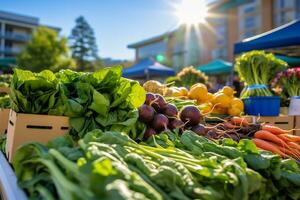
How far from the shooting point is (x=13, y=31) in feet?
172

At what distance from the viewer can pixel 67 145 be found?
1.45 m

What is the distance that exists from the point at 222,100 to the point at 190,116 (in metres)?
0.81

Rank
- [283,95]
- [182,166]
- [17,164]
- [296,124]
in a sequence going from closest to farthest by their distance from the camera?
[182,166], [17,164], [296,124], [283,95]

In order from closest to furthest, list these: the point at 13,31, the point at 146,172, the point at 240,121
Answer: the point at 146,172 → the point at 240,121 → the point at 13,31

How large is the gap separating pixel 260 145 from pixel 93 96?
1.08 meters

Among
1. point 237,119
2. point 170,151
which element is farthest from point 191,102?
point 170,151

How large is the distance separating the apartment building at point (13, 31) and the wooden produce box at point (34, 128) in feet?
171

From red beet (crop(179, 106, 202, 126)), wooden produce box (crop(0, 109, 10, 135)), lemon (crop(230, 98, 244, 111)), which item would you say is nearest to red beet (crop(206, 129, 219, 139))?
red beet (crop(179, 106, 202, 126))

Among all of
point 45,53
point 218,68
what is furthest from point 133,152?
point 45,53

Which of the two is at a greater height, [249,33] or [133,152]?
[249,33]

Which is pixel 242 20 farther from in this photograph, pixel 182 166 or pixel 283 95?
pixel 182 166

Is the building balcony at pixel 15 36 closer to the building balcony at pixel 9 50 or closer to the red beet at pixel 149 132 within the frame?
the building balcony at pixel 9 50

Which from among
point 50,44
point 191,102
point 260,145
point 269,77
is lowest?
point 260,145

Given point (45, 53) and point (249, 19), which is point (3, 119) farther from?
point (45, 53)
